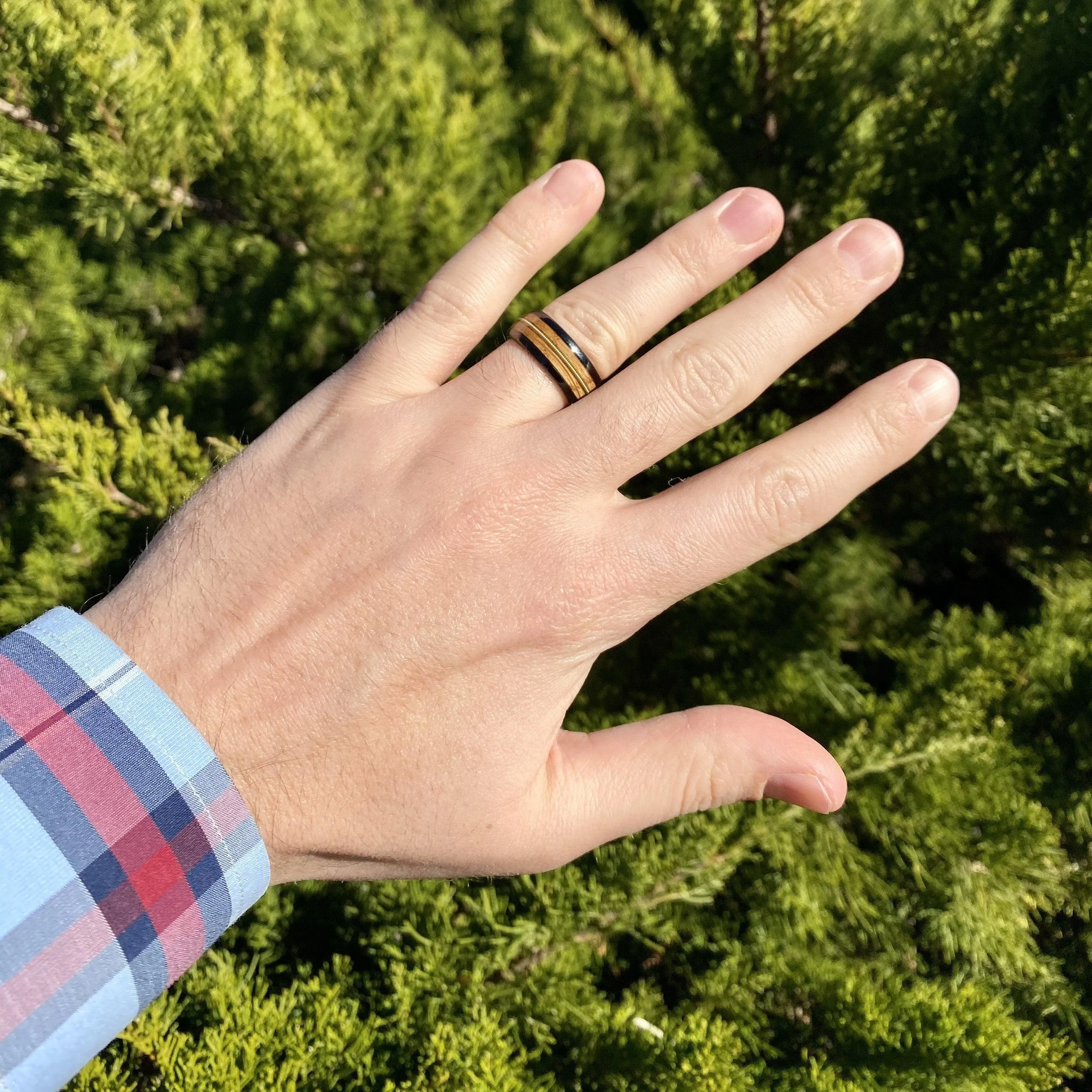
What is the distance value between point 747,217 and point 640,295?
0.70 ft

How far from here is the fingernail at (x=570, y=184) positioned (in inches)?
50.4

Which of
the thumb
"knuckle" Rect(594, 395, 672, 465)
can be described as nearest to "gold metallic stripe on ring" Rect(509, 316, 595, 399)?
"knuckle" Rect(594, 395, 672, 465)

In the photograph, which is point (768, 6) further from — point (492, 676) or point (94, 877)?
point (94, 877)

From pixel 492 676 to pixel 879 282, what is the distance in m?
0.86

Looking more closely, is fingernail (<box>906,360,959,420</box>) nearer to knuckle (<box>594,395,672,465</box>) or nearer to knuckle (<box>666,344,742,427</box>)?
knuckle (<box>666,344,742,427</box>)

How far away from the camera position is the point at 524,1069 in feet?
4.07

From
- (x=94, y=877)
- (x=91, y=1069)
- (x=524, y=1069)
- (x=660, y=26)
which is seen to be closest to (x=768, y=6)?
(x=660, y=26)

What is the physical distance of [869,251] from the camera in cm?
117

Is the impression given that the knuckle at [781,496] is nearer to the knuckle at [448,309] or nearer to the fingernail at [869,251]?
the fingernail at [869,251]

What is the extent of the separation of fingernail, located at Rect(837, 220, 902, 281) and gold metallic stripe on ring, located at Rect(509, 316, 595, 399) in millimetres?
441

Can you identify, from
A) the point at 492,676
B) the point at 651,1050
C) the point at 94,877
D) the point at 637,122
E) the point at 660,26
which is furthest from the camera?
the point at 637,122

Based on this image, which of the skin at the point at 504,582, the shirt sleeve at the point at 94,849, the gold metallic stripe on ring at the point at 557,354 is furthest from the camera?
the gold metallic stripe on ring at the point at 557,354

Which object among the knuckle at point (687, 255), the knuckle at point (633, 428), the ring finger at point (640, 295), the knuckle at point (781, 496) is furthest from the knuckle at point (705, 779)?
the knuckle at point (687, 255)

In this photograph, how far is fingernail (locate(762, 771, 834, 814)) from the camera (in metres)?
1.09
